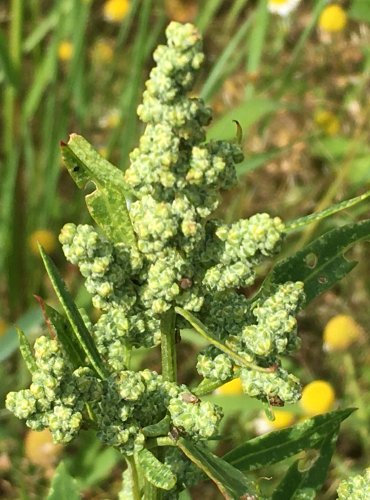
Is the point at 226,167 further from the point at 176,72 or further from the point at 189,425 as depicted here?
the point at 189,425

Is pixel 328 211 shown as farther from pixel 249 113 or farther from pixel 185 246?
pixel 249 113

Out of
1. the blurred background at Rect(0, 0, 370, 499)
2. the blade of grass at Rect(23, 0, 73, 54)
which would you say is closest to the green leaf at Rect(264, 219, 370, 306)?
the blurred background at Rect(0, 0, 370, 499)

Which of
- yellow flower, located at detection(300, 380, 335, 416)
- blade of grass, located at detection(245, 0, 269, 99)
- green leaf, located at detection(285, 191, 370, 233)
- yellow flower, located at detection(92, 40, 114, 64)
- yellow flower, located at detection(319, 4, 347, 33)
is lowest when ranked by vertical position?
green leaf, located at detection(285, 191, 370, 233)

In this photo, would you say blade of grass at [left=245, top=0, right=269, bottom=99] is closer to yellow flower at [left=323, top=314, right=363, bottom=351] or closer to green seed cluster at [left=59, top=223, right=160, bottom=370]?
yellow flower at [left=323, top=314, right=363, bottom=351]

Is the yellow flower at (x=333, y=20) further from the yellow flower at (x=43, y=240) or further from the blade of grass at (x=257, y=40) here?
the yellow flower at (x=43, y=240)

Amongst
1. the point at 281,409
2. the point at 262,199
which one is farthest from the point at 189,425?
the point at 262,199

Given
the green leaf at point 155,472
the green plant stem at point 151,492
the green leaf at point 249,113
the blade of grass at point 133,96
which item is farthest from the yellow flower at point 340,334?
the green leaf at point 155,472

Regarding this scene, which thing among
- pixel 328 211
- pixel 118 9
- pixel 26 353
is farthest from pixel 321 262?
pixel 118 9
